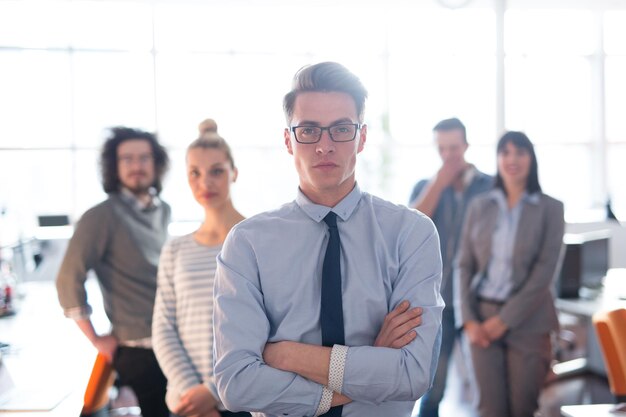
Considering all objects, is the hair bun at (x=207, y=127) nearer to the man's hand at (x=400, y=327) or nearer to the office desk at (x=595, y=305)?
the man's hand at (x=400, y=327)

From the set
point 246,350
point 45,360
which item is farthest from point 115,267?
point 246,350

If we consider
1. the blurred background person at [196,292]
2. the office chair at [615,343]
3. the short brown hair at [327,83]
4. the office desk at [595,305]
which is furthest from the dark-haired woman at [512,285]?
the short brown hair at [327,83]

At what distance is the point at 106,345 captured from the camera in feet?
8.59

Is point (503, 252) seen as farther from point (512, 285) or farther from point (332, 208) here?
point (332, 208)

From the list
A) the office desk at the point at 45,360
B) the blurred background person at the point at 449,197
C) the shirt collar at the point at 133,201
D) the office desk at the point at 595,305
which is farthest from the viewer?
the office desk at the point at 595,305

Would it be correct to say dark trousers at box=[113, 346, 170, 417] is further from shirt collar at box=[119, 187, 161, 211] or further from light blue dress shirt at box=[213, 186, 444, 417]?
light blue dress shirt at box=[213, 186, 444, 417]

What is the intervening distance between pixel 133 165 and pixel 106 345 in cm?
80

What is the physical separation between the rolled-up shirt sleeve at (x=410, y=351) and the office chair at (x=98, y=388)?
1.23m

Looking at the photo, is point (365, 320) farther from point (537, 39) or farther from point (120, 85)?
point (537, 39)

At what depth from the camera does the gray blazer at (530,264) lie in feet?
10.1

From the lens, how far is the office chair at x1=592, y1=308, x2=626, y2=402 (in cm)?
253

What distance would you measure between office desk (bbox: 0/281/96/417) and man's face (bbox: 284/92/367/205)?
1241mm

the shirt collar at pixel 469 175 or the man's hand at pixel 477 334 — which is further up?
the shirt collar at pixel 469 175

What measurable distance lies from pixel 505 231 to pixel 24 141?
7.05m
